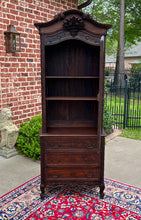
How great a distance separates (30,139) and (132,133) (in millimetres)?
2646

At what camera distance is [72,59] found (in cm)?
305

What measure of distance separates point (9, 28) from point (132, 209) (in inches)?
129

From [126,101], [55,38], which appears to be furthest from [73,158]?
[126,101]

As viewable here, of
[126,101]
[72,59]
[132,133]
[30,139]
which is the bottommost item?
[132,133]

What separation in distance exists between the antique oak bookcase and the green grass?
7.68 ft

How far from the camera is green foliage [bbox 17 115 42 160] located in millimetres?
3820

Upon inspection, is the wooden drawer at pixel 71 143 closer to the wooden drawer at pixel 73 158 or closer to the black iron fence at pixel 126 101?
the wooden drawer at pixel 73 158

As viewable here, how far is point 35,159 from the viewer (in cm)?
381

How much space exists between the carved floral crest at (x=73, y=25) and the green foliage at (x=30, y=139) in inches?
77.4

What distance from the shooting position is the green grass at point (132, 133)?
5.20m

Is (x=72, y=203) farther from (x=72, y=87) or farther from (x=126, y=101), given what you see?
(x=126, y=101)

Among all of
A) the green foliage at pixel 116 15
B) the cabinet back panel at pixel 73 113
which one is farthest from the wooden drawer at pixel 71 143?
the green foliage at pixel 116 15

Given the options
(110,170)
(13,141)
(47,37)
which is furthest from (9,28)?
(110,170)

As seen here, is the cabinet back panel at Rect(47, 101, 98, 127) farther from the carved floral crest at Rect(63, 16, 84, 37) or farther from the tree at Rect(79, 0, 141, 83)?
the tree at Rect(79, 0, 141, 83)
